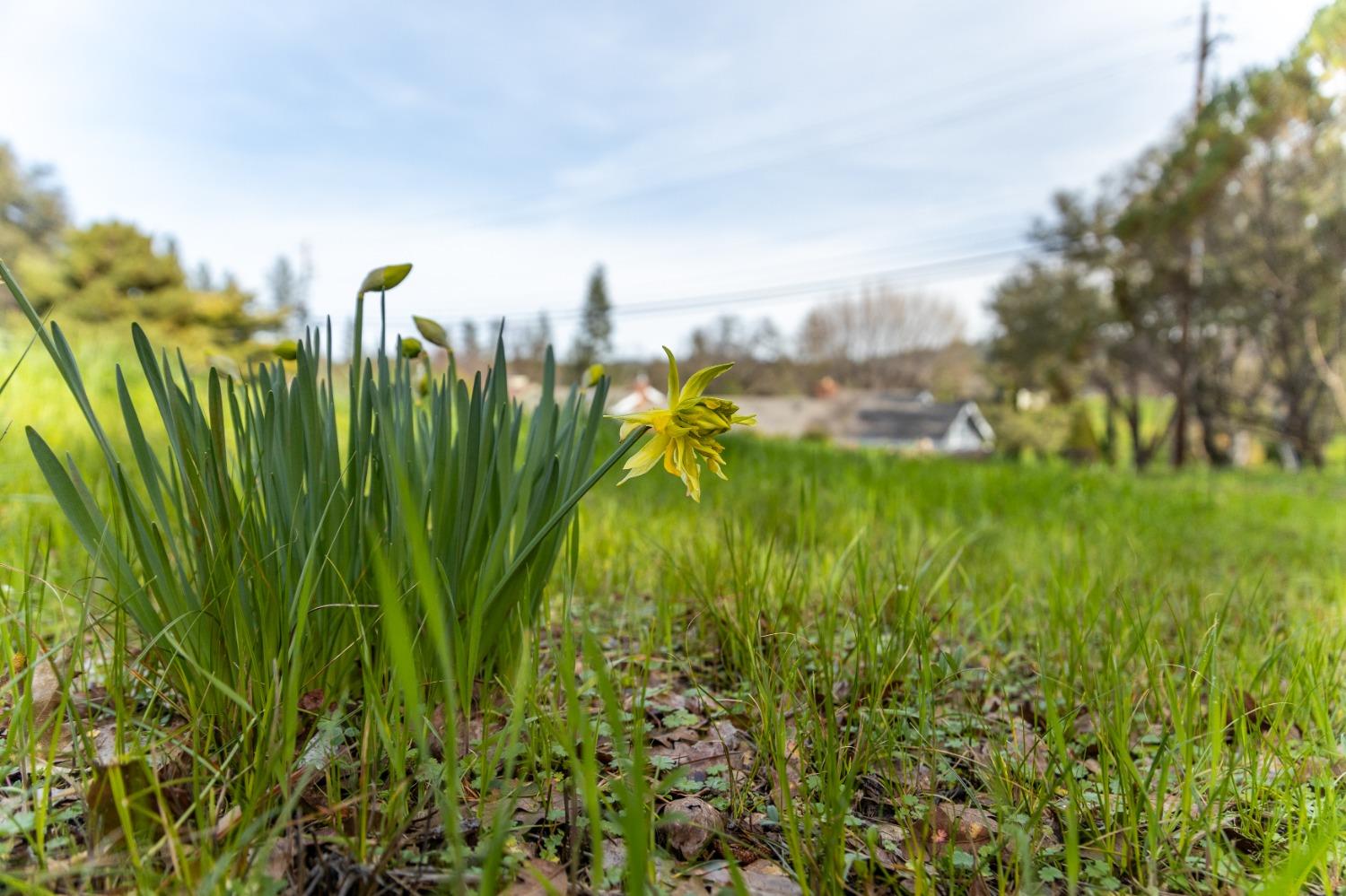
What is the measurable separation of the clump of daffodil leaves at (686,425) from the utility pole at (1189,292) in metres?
16.3

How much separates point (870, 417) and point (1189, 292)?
1979 centimetres

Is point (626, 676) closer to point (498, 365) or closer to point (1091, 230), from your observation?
point (498, 365)

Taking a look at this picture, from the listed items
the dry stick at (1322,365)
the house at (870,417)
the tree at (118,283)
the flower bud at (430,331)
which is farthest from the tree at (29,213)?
the dry stick at (1322,365)

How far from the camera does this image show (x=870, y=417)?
33938 millimetres

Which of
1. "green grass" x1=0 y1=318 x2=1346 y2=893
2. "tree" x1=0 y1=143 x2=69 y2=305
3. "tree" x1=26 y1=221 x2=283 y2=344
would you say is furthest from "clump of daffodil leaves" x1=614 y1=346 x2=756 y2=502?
"tree" x1=0 y1=143 x2=69 y2=305

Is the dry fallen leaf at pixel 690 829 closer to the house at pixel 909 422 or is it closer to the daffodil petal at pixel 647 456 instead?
the daffodil petal at pixel 647 456

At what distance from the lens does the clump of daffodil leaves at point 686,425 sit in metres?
0.88

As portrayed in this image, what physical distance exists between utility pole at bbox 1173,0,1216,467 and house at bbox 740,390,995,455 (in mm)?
16636

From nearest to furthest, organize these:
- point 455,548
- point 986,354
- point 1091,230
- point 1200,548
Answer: point 455,548 < point 1200,548 < point 1091,230 < point 986,354

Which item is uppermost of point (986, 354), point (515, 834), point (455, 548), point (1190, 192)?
point (1190, 192)

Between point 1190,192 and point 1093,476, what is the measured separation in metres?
9.36

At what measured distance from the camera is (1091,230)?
16.6m

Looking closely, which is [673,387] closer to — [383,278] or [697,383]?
[697,383]

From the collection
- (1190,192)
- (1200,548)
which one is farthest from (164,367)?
(1190,192)
